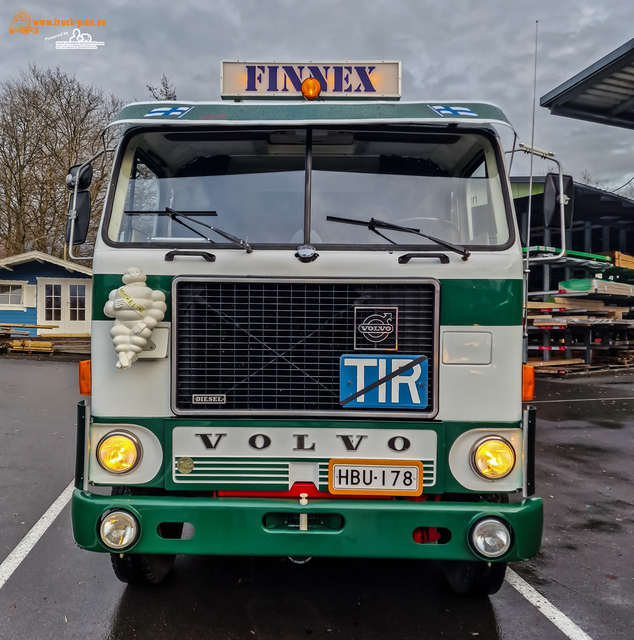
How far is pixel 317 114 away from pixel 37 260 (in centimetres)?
2050

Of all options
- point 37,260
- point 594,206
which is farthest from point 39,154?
point 594,206

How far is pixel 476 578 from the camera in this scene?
305cm

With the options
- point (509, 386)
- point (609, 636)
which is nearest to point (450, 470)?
point (509, 386)

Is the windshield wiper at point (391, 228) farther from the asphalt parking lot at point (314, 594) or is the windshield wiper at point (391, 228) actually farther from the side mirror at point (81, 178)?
the asphalt parking lot at point (314, 594)

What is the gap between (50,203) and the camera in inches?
1006

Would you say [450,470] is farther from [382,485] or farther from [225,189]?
[225,189]

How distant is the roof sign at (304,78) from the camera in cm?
341

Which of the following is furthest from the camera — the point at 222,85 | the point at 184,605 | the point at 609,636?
the point at 222,85

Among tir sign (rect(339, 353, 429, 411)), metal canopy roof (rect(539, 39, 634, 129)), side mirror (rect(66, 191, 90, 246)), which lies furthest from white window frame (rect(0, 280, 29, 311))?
tir sign (rect(339, 353, 429, 411))

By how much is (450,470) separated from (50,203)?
27208 millimetres

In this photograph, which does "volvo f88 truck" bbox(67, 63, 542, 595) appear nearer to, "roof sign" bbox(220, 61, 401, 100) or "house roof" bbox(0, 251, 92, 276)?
"roof sign" bbox(220, 61, 401, 100)

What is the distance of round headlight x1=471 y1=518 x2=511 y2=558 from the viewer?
250 cm

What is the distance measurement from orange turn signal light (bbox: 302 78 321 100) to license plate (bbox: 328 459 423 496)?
6.96 ft

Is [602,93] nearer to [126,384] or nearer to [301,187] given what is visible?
[301,187]
